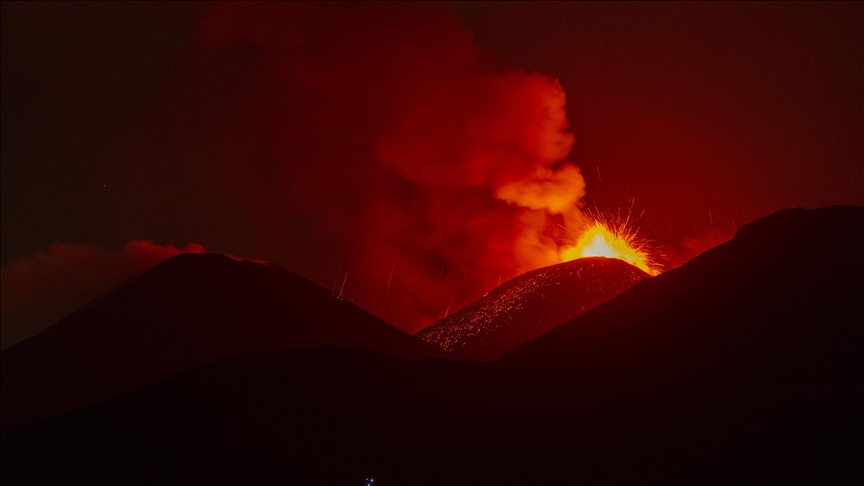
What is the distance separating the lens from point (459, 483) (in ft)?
75.5

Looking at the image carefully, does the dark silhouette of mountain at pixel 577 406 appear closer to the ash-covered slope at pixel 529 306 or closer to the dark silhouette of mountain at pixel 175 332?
the dark silhouette of mountain at pixel 175 332

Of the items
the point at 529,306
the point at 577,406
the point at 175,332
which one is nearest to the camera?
the point at 577,406

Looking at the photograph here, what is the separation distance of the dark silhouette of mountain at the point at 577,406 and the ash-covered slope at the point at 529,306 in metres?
21.7

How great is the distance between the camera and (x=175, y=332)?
45.3 m

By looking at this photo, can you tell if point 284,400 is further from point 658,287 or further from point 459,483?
point 658,287

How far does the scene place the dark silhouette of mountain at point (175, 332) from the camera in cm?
4200

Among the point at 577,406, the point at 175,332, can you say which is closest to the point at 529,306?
the point at 175,332

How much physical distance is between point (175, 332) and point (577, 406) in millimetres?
29620

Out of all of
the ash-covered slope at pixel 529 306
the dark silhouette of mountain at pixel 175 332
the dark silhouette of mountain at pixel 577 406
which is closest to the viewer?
the dark silhouette of mountain at pixel 577 406

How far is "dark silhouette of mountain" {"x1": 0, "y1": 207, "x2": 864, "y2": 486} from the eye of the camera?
2211 centimetres

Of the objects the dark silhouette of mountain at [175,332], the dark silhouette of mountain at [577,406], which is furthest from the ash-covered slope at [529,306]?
the dark silhouette of mountain at [577,406]

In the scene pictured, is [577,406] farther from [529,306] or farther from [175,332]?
[529,306]

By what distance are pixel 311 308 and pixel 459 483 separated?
2928 centimetres

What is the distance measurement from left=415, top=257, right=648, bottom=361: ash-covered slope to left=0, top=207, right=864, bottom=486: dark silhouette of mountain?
2169cm
